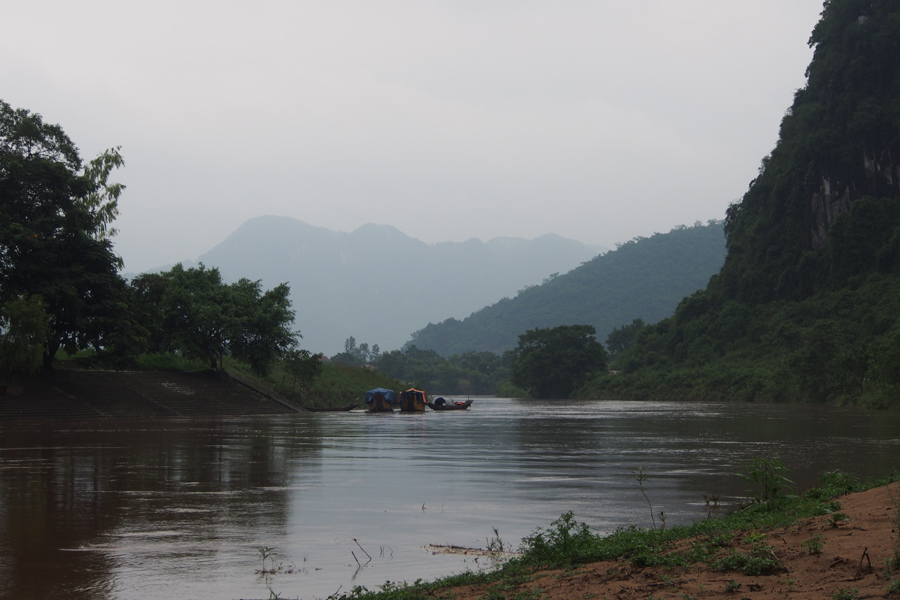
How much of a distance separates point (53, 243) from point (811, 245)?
78217mm

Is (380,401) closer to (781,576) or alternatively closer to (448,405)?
(448,405)

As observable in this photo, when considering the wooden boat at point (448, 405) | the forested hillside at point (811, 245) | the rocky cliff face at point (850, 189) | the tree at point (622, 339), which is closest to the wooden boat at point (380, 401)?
the wooden boat at point (448, 405)

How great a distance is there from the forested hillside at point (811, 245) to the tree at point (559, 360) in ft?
11.8

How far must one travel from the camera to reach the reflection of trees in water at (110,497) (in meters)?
8.22

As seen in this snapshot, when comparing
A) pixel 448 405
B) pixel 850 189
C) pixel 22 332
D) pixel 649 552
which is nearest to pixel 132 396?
pixel 22 332

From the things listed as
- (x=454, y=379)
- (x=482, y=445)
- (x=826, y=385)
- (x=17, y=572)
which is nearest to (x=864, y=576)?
(x=17, y=572)

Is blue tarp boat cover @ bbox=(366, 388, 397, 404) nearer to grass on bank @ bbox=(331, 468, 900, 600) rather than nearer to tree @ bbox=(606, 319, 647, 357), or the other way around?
grass on bank @ bbox=(331, 468, 900, 600)

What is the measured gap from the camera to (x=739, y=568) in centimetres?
645

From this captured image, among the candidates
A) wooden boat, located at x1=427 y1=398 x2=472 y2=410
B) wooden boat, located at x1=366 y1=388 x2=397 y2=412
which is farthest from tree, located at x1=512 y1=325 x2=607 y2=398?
wooden boat, located at x1=366 y1=388 x2=397 y2=412

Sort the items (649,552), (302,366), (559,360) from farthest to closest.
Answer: (559,360) < (302,366) < (649,552)

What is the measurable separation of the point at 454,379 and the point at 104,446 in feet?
397

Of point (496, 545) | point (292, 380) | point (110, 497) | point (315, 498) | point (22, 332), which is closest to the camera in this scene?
point (496, 545)

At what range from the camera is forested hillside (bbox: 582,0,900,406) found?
252ft

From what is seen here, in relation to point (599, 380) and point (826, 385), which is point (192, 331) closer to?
point (826, 385)
